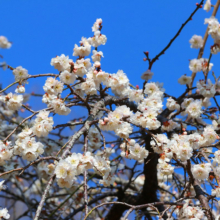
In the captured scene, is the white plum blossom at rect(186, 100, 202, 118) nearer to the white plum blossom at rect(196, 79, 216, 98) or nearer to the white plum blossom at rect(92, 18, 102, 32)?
the white plum blossom at rect(196, 79, 216, 98)

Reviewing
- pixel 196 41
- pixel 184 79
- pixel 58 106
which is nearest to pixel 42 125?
pixel 58 106

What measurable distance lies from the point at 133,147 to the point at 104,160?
201 mm

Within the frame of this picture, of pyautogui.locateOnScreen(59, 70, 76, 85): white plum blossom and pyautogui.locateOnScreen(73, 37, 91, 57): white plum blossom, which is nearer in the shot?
pyautogui.locateOnScreen(59, 70, 76, 85): white plum blossom

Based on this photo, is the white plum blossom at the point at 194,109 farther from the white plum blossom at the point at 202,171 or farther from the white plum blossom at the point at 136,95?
the white plum blossom at the point at 202,171

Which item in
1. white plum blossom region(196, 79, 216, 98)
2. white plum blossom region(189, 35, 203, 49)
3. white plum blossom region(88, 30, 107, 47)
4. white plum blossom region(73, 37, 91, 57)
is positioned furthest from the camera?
white plum blossom region(189, 35, 203, 49)

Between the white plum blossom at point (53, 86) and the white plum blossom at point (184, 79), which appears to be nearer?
the white plum blossom at point (53, 86)

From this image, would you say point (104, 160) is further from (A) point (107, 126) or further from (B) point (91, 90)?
(B) point (91, 90)

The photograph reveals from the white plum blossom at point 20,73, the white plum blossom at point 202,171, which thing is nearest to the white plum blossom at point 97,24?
the white plum blossom at point 20,73

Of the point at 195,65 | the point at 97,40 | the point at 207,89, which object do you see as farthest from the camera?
the point at 195,65

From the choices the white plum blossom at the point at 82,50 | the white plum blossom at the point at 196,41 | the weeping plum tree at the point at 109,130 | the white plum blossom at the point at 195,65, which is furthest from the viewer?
the white plum blossom at the point at 196,41

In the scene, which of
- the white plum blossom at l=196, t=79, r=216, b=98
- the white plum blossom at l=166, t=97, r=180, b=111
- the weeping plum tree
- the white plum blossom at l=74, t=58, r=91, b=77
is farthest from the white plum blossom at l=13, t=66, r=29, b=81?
the white plum blossom at l=196, t=79, r=216, b=98

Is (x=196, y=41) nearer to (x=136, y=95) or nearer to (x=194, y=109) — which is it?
(x=194, y=109)

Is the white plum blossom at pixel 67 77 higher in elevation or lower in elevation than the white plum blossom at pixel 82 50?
lower

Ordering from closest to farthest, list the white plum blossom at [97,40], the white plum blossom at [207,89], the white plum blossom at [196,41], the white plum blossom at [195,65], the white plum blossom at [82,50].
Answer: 1. the white plum blossom at [82,50]
2. the white plum blossom at [97,40]
3. the white plum blossom at [207,89]
4. the white plum blossom at [195,65]
5. the white plum blossom at [196,41]
